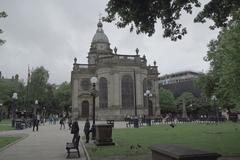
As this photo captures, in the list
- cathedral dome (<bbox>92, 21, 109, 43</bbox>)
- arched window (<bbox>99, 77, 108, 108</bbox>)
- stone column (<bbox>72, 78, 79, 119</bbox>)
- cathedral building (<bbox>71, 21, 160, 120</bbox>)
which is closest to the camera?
cathedral building (<bbox>71, 21, 160, 120</bbox>)

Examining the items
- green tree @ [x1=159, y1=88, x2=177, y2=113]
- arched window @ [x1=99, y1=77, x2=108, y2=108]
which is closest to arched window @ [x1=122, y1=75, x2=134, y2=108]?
arched window @ [x1=99, y1=77, x2=108, y2=108]

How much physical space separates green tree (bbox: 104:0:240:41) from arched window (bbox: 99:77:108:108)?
55458mm

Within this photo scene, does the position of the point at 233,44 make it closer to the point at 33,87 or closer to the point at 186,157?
the point at 186,157

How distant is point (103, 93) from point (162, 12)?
57075 mm

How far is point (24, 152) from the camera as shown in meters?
16.7

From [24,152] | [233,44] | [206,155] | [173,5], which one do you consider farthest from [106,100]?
[206,155]

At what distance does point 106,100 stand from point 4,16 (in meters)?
51.8

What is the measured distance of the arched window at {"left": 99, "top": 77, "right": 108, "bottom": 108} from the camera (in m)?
69.1

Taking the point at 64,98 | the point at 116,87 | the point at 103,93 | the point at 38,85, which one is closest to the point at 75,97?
the point at 103,93

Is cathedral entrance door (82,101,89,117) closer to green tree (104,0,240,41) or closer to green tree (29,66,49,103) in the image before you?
green tree (29,66,49,103)

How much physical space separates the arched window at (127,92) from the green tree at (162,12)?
5424 cm

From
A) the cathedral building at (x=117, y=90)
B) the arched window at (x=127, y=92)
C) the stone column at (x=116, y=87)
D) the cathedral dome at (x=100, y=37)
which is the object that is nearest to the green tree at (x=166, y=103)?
the cathedral building at (x=117, y=90)

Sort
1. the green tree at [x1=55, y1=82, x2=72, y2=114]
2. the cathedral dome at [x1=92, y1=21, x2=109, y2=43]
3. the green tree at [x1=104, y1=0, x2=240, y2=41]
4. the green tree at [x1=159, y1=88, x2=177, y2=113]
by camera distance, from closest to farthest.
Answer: the green tree at [x1=104, y1=0, x2=240, y2=41], the cathedral dome at [x1=92, y1=21, x2=109, y2=43], the green tree at [x1=159, y1=88, x2=177, y2=113], the green tree at [x1=55, y1=82, x2=72, y2=114]

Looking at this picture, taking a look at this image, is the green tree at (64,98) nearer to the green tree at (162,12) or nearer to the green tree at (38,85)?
the green tree at (38,85)
